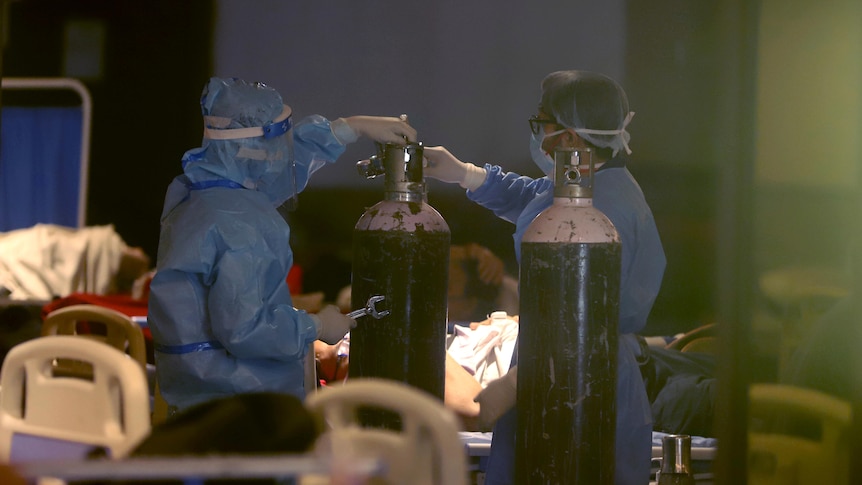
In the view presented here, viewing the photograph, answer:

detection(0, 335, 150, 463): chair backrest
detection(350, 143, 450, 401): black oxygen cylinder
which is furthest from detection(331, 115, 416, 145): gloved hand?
detection(0, 335, 150, 463): chair backrest

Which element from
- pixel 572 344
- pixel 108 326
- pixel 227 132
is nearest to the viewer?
pixel 572 344

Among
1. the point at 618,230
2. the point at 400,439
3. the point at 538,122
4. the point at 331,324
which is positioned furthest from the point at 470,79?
the point at 400,439

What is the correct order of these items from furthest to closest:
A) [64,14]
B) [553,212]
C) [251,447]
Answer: [64,14] < [553,212] < [251,447]

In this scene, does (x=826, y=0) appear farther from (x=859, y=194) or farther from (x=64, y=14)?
(x=64, y=14)

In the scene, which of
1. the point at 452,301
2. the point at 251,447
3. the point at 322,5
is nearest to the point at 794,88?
the point at 452,301

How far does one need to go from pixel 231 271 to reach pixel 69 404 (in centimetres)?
60

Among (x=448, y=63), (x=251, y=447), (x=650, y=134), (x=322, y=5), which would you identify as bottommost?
(x=251, y=447)

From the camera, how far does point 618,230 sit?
6.90 ft

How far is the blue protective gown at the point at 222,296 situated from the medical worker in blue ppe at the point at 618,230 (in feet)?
1.60

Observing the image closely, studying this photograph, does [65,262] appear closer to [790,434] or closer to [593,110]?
[593,110]

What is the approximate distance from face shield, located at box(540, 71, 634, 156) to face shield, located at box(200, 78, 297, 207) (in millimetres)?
624

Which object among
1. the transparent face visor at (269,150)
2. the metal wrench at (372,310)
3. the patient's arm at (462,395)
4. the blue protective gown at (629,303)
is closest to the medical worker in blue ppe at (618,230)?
the blue protective gown at (629,303)

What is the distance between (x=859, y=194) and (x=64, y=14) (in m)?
2.64

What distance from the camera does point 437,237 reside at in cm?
213
